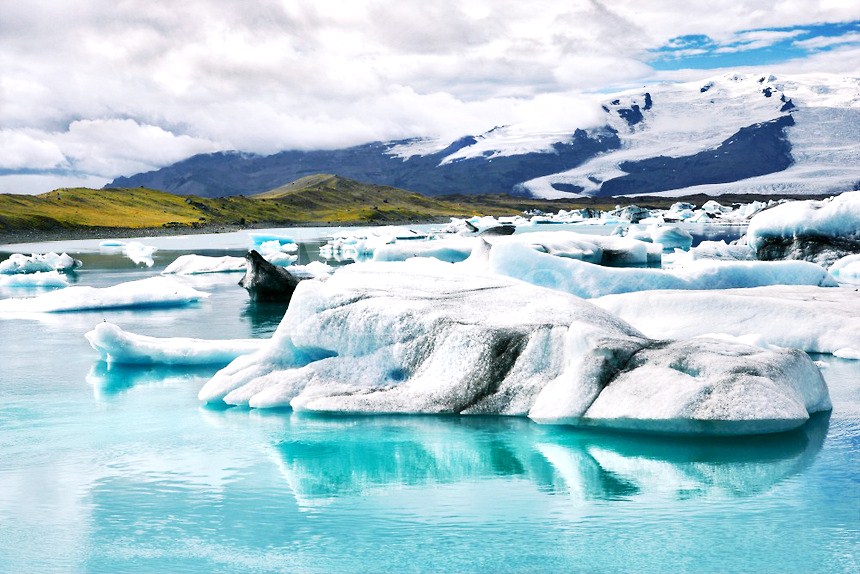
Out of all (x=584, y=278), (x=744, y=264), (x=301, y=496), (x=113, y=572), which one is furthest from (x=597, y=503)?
(x=744, y=264)

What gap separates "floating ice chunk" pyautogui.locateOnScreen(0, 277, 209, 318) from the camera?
2348 cm

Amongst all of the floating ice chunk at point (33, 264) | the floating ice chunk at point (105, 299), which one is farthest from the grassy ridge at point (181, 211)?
the floating ice chunk at point (105, 299)

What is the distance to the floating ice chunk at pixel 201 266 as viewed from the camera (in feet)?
121

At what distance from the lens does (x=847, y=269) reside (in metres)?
26.3

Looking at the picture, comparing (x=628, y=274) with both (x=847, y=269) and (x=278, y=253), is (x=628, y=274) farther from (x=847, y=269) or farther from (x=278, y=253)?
(x=278, y=253)

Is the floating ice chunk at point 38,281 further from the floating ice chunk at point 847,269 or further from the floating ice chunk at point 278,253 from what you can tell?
the floating ice chunk at point 847,269

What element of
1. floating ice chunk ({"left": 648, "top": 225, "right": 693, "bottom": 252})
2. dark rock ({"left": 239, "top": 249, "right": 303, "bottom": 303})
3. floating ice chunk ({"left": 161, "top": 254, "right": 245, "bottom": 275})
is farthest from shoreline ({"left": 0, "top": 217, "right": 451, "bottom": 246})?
dark rock ({"left": 239, "top": 249, "right": 303, "bottom": 303})

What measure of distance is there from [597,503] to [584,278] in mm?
12225

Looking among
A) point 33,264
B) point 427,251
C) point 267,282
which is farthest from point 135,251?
point 267,282

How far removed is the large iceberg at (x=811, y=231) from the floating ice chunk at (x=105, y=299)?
1832 cm

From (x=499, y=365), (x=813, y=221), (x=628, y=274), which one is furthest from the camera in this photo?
(x=813, y=221)

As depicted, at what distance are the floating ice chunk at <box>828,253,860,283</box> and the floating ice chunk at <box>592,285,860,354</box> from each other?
10375 millimetres

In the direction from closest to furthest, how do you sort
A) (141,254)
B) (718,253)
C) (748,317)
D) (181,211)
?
(748,317)
(718,253)
(141,254)
(181,211)

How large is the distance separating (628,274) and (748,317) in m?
5.41
